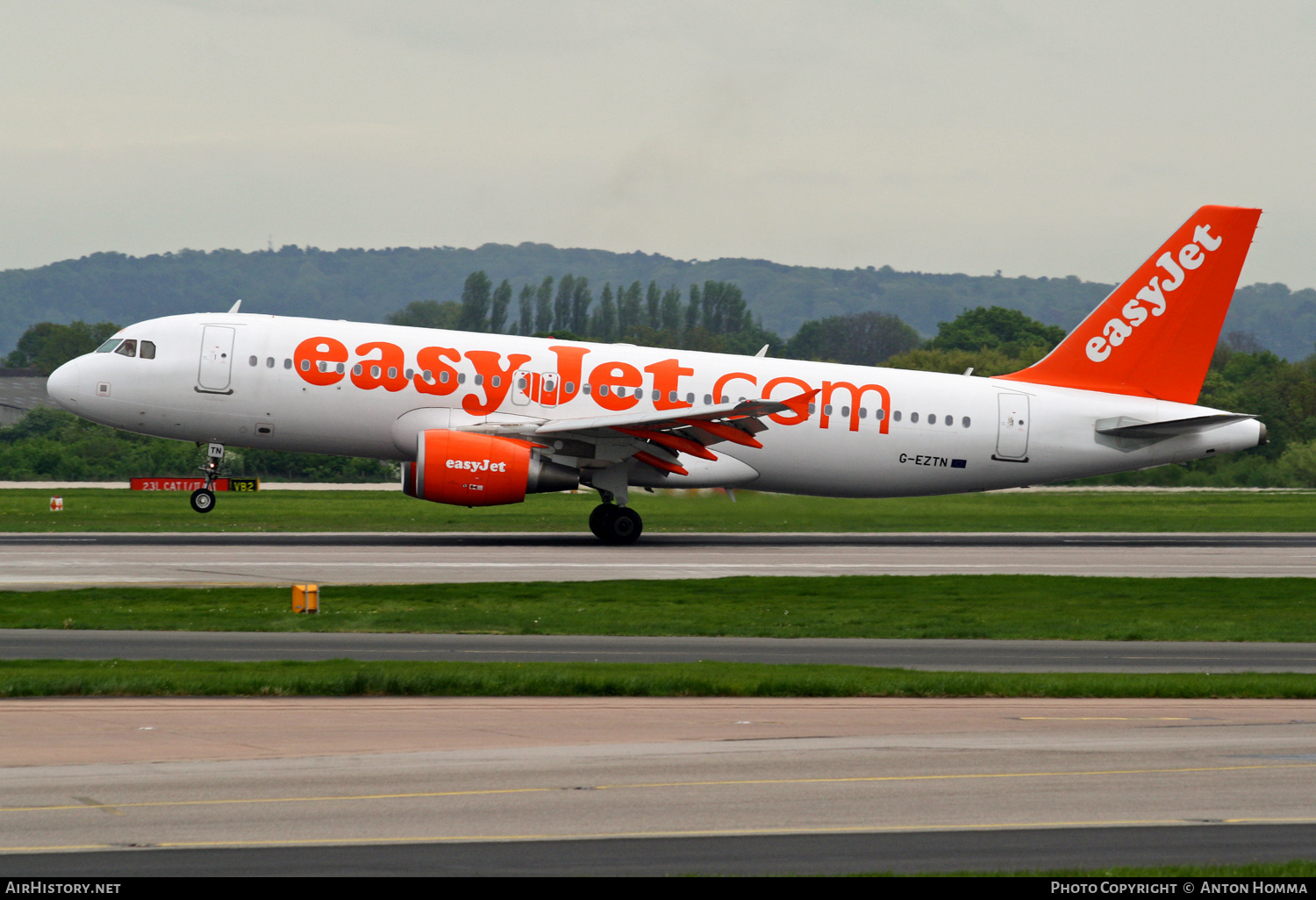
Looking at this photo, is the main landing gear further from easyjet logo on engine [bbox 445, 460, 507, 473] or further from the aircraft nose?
the aircraft nose

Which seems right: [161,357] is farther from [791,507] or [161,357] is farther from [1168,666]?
[1168,666]

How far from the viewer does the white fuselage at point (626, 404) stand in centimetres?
3456

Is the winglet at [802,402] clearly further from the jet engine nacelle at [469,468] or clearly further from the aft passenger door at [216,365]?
the aft passenger door at [216,365]

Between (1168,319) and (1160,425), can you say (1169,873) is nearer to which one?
(1160,425)

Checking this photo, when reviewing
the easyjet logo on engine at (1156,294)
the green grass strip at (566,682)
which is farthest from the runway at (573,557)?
the green grass strip at (566,682)

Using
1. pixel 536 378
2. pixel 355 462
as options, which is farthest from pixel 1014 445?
pixel 355 462

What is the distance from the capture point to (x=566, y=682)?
15648 mm

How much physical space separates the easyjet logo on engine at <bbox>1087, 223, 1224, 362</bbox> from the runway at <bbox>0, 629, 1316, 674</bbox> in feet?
64.3

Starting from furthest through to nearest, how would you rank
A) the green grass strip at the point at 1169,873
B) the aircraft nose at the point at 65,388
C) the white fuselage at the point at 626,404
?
the aircraft nose at the point at 65,388 → the white fuselage at the point at 626,404 → the green grass strip at the point at 1169,873

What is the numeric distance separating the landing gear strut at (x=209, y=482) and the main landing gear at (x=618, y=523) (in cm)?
984

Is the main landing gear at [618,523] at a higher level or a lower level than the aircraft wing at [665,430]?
lower

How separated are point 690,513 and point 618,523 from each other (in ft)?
8.15

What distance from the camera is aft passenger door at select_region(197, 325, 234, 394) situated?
34469 millimetres

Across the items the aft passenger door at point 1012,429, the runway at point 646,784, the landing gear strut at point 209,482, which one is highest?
the aft passenger door at point 1012,429
